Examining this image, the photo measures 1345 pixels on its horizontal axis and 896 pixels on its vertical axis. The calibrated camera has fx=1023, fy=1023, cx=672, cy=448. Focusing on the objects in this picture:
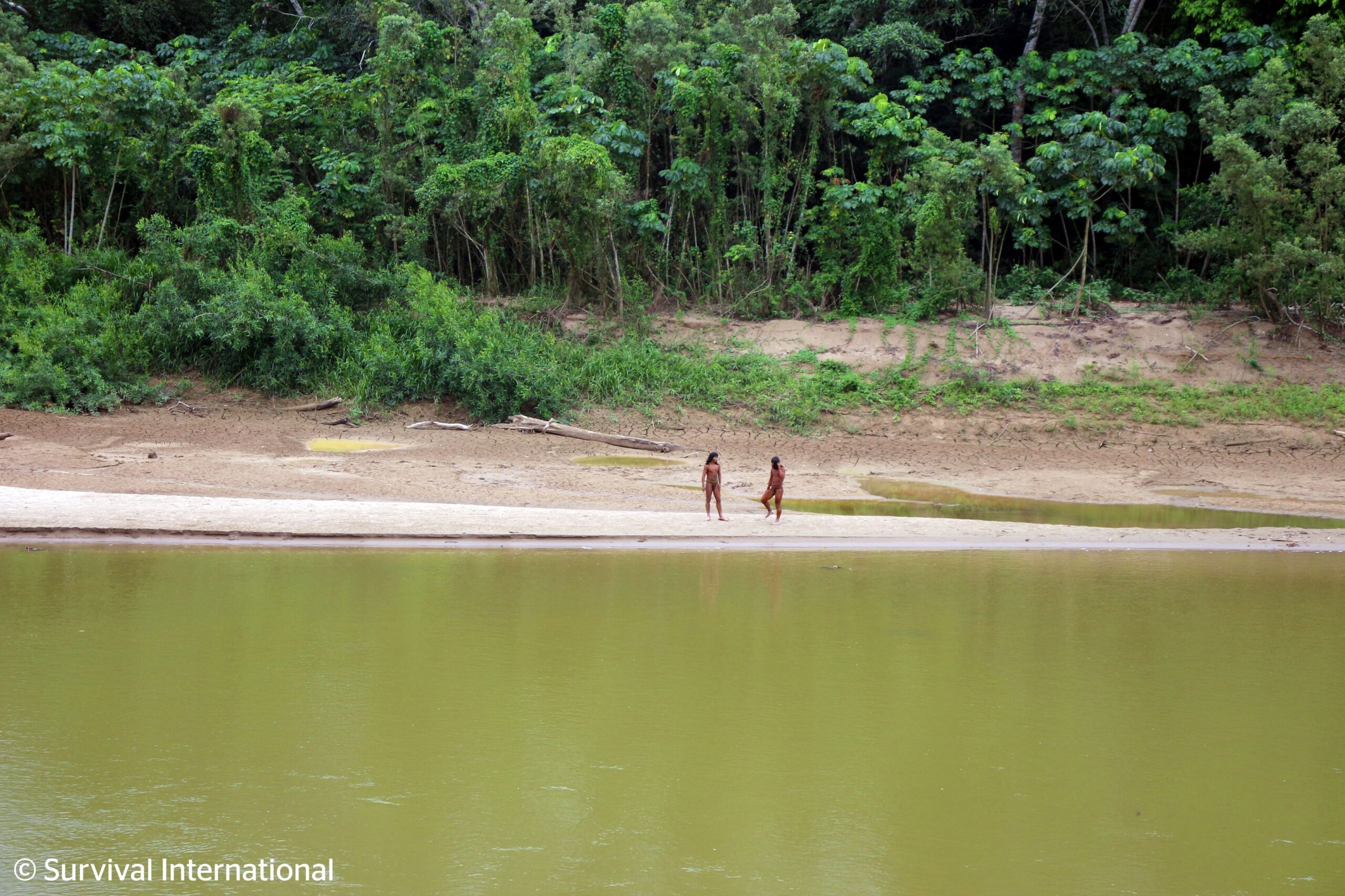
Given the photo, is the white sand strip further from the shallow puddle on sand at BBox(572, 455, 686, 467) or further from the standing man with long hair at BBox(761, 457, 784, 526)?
the shallow puddle on sand at BBox(572, 455, 686, 467)

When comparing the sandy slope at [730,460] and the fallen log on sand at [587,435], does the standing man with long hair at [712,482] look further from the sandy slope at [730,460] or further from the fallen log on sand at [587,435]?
the fallen log on sand at [587,435]

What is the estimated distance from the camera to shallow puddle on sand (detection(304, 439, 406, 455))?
17.8 meters

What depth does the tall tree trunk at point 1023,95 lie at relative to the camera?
81.0 ft

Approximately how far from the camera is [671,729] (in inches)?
289

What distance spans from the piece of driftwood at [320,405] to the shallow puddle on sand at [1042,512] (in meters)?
9.49

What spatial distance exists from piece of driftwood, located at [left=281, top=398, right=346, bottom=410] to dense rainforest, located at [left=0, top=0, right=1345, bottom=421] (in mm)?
796

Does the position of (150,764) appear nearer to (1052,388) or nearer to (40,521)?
(40,521)

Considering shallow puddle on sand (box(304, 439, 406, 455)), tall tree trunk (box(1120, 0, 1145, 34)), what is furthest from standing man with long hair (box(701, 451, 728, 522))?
tall tree trunk (box(1120, 0, 1145, 34))

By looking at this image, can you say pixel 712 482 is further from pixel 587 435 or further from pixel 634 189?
pixel 634 189

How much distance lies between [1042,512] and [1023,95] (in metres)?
13.5

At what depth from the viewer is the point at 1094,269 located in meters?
24.5

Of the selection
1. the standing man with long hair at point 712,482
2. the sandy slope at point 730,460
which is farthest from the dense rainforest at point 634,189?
the standing man with long hair at point 712,482

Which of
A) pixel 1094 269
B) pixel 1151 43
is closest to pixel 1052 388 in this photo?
pixel 1094 269

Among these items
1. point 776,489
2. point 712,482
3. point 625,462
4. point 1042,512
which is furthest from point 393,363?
point 1042,512
